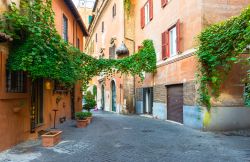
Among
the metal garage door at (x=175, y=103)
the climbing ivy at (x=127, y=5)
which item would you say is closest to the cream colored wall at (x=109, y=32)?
the climbing ivy at (x=127, y=5)

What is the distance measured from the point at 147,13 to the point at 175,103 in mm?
8503

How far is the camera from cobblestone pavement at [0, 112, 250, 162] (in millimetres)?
7254

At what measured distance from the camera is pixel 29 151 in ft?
26.2

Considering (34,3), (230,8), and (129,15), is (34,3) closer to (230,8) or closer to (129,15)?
(230,8)

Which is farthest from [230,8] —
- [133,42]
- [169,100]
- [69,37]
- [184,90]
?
[133,42]

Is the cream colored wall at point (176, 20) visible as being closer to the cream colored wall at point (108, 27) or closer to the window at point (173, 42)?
the window at point (173, 42)

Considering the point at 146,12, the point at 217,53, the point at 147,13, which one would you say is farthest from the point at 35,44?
the point at 146,12

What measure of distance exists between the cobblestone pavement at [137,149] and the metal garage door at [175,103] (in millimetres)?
3931

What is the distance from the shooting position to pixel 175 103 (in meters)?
15.5

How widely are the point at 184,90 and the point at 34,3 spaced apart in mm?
8207

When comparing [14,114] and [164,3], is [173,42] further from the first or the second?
[14,114]

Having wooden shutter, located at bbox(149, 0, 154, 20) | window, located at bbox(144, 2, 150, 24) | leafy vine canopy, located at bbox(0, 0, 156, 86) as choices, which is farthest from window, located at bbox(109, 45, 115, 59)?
leafy vine canopy, located at bbox(0, 0, 156, 86)

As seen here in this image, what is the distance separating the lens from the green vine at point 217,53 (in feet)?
32.9

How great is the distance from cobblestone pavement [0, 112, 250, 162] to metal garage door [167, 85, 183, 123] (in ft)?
12.9
